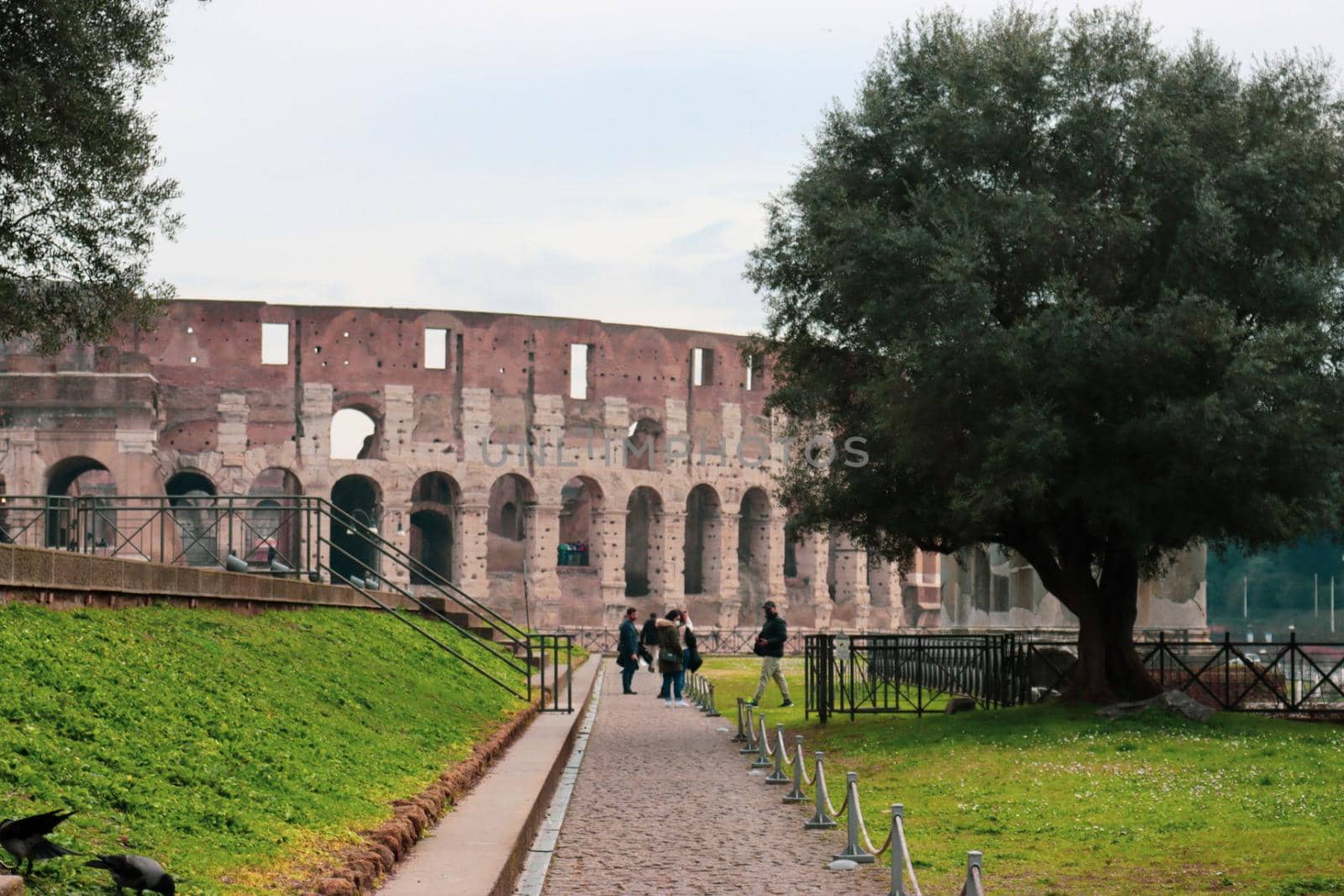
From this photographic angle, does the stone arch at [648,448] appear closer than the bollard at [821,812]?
No

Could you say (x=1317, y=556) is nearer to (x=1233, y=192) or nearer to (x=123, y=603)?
(x=1233, y=192)

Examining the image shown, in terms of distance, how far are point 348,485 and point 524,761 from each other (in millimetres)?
35021

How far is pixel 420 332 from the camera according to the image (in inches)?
1586

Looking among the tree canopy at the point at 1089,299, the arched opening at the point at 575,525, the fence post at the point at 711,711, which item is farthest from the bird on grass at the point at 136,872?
the arched opening at the point at 575,525

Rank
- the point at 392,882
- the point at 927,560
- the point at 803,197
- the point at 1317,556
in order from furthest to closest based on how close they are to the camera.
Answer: the point at 1317,556 < the point at 927,560 < the point at 803,197 < the point at 392,882

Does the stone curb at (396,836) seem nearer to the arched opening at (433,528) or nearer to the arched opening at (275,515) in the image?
the arched opening at (275,515)

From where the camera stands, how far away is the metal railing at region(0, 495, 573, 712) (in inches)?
612

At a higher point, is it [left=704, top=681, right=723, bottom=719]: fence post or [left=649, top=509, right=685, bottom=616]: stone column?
[left=649, top=509, right=685, bottom=616]: stone column

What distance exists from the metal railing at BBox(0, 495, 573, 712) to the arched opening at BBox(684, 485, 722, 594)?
776cm

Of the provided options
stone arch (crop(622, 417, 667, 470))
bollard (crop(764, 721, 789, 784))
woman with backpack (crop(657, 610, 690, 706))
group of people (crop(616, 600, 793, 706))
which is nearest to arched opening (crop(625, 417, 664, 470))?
stone arch (crop(622, 417, 667, 470))

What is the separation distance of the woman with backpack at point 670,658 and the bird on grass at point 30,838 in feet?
50.9

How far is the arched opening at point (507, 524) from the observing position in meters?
42.8

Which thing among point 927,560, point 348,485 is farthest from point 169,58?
point 927,560

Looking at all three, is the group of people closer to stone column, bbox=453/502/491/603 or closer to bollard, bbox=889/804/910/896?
bollard, bbox=889/804/910/896
